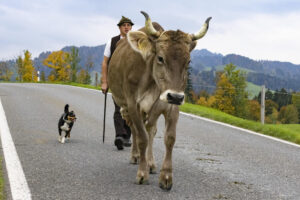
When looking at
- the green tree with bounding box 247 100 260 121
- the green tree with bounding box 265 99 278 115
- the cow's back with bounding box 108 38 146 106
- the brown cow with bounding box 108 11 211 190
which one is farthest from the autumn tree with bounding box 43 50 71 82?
the brown cow with bounding box 108 11 211 190

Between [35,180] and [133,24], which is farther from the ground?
[133,24]

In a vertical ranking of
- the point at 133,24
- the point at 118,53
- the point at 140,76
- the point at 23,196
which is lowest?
the point at 23,196

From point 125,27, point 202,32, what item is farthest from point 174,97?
point 125,27

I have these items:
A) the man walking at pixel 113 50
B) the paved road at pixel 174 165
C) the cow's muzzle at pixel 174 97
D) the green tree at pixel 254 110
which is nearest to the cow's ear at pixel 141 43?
the cow's muzzle at pixel 174 97

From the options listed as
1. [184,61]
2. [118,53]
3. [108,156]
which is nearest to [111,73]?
[118,53]

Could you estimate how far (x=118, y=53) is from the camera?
6.16 meters

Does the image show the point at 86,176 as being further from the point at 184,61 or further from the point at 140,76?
the point at 184,61

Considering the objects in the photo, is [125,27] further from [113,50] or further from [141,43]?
[141,43]

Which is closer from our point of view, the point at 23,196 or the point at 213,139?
the point at 23,196

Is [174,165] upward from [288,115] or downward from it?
upward

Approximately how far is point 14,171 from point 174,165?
2327 mm

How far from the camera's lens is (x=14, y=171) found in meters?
5.34

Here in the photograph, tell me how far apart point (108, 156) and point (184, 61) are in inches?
115

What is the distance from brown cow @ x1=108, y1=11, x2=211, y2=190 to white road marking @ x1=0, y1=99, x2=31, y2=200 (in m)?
1.38
